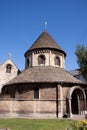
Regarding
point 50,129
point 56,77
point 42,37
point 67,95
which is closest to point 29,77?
point 56,77

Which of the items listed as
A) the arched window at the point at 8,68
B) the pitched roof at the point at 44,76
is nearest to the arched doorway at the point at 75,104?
the pitched roof at the point at 44,76

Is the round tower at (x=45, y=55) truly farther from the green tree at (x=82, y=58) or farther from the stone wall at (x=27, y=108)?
the stone wall at (x=27, y=108)

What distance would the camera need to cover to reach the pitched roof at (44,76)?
2708 centimetres

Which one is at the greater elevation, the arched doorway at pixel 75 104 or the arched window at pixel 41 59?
the arched window at pixel 41 59

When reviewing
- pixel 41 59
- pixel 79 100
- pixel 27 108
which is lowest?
pixel 27 108

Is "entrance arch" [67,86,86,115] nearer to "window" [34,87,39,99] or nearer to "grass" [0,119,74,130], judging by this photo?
"window" [34,87,39,99]

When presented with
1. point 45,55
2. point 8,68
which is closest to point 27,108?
point 45,55

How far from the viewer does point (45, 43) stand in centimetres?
3409

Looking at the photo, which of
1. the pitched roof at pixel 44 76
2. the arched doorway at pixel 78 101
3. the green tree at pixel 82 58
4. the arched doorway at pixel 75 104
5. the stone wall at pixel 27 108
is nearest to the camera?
the stone wall at pixel 27 108

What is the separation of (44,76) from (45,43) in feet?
25.8

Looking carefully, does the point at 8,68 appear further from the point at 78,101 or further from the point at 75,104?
the point at 78,101

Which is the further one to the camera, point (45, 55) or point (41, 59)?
point (41, 59)

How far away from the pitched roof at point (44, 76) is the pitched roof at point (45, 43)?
3693 millimetres

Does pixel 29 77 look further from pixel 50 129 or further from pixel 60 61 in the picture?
pixel 50 129
